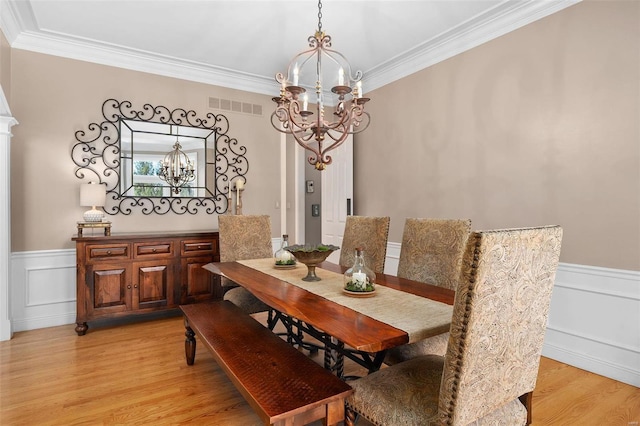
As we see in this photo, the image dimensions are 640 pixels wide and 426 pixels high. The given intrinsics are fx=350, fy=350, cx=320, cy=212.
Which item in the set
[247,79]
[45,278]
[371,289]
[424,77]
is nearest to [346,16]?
[424,77]

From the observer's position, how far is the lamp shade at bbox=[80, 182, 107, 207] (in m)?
3.30

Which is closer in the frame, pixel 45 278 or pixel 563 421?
pixel 563 421

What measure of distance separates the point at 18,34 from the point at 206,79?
170cm

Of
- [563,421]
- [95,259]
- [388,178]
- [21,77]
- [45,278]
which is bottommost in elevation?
[563,421]

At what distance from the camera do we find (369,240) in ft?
9.05

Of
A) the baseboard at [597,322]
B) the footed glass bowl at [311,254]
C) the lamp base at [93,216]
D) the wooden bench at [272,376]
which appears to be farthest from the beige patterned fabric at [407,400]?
the lamp base at [93,216]

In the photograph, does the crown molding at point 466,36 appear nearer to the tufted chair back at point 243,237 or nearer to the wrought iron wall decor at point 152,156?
the wrought iron wall decor at point 152,156

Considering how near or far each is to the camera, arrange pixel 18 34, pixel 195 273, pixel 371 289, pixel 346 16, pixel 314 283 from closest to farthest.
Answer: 1. pixel 371 289
2. pixel 314 283
3. pixel 346 16
4. pixel 18 34
5. pixel 195 273

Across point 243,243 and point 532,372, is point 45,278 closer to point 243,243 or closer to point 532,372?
point 243,243

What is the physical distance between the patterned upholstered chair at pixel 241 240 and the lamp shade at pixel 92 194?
47.9 inches

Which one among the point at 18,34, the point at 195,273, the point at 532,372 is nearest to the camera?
the point at 532,372

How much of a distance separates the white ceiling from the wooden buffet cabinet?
1.91 meters

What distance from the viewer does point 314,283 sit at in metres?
2.11

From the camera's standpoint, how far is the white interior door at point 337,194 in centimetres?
464
